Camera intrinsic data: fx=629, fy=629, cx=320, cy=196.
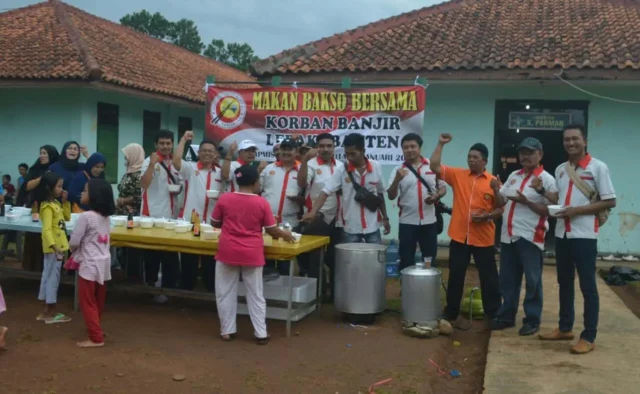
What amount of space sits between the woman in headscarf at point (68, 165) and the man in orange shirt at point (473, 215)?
424 cm

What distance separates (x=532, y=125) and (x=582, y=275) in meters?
6.38

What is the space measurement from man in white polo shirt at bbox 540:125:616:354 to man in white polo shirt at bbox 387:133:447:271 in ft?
5.08

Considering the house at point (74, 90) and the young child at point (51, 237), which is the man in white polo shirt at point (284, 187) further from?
the house at point (74, 90)

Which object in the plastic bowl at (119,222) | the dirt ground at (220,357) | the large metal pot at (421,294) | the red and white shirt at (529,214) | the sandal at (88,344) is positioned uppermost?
the red and white shirt at (529,214)

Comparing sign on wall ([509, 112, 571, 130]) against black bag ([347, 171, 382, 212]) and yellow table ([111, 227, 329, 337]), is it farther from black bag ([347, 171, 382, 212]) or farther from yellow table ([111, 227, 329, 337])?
yellow table ([111, 227, 329, 337])

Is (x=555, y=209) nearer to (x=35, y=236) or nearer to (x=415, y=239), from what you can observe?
(x=415, y=239)

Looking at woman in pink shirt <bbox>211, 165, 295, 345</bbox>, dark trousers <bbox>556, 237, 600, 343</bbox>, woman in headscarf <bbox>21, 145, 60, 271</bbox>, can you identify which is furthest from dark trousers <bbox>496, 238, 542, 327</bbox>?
woman in headscarf <bbox>21, 145, 60, 271</bbox>

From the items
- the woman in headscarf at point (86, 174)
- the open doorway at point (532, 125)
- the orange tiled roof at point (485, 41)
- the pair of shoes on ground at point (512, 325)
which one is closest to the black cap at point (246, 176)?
the woman in headscarf at point (86, 174)

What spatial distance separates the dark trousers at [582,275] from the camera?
5.44 metres

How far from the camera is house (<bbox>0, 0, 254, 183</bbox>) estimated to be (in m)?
14.3

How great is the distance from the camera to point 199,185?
284 inches

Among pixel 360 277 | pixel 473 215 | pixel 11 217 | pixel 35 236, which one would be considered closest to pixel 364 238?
pixel 360 277

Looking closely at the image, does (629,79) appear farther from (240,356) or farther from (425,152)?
(240,356)

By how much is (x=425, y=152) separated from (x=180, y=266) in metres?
5.67
